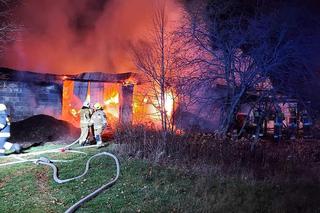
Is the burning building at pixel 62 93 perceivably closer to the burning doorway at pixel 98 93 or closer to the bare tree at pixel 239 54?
the burning doorway at pixel 98 93

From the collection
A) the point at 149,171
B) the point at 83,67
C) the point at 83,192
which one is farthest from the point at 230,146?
the point at 83,67

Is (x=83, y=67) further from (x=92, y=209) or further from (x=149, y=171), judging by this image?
(x=92, y=209)

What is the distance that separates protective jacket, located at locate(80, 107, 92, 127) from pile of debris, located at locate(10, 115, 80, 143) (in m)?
2.02

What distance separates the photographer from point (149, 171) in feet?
26.3

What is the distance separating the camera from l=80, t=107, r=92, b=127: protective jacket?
1285 centimetres

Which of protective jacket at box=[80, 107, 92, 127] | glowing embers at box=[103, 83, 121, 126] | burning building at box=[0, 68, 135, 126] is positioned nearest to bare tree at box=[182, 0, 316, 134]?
protective jacket at box=[80, 107, 92, 127]

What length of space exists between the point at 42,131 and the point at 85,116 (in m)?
3.65

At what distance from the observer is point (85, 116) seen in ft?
A: 42.5

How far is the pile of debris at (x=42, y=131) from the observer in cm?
1465

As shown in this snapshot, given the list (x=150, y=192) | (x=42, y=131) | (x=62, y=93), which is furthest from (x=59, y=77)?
(x=150, y=192)

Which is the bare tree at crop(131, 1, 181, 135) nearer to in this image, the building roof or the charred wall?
the building roof

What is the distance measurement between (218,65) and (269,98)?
2166 millimetres

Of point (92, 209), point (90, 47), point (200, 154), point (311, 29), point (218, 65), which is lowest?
point (92, 209)

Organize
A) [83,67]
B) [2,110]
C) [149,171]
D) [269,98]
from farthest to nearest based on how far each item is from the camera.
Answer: [83,67] → [269,98] → [2,110] → [149,171]
